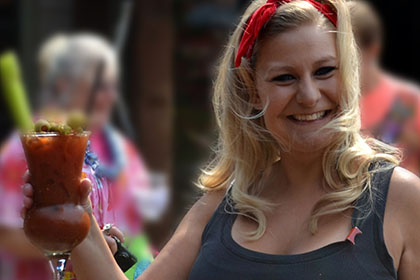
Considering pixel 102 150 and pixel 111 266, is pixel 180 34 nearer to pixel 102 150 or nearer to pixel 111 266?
pixel 102 150

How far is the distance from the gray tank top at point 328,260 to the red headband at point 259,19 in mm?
508

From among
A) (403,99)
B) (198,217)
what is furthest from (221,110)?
(403,99)

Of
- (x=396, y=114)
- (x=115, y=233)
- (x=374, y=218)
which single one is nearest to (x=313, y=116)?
(x=374, y=218)

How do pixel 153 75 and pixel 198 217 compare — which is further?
pixel 153 75

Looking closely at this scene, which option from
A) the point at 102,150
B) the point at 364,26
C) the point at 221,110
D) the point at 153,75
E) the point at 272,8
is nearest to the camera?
the point at 272,8

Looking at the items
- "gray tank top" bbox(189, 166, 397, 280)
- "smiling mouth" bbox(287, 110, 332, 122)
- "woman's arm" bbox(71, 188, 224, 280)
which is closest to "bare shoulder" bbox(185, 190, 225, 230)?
"woman's arm" bbox(71, 188, 224, 280)

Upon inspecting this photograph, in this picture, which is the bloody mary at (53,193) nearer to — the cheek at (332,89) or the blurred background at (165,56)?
the cheek at (332,89)

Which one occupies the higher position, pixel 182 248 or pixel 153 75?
pixel 182 248

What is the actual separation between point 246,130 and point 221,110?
0.16 metres

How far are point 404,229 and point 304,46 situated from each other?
584mm

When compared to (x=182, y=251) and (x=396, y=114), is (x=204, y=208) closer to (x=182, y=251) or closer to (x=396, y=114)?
(x=182, y=251)

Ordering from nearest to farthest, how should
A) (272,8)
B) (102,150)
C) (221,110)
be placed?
(272,8)
(221,110)
(102,150)

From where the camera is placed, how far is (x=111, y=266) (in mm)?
2721

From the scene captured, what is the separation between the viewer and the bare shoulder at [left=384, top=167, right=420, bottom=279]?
2.43m
